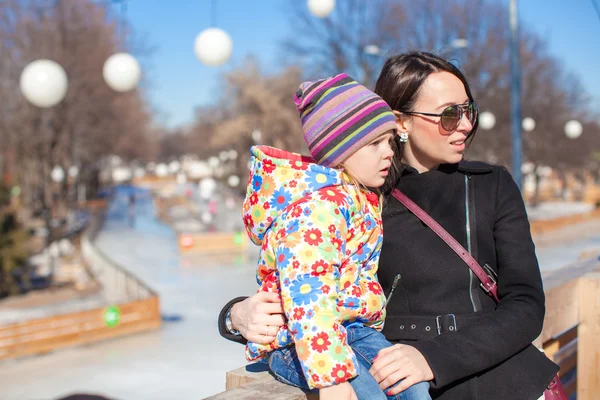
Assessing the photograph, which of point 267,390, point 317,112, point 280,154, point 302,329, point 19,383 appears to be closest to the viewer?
point 302,329

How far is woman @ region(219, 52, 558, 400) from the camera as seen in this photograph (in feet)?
5.62

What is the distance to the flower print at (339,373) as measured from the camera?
1506 mm

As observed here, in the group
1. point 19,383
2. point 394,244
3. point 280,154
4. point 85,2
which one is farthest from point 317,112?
point 85,2

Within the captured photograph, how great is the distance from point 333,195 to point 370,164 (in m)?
0.21

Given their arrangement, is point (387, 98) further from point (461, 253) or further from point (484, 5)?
point (484, 5)

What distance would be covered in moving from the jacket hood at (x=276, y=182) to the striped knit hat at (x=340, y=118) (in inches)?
2.9

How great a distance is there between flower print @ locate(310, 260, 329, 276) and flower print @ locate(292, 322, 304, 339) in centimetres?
12

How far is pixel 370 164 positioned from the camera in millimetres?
1835

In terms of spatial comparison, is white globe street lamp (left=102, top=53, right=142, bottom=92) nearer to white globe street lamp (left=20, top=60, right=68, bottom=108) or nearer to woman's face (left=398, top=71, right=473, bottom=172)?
white globe street lamp (left=20, top=60, right=68, bottom=108)

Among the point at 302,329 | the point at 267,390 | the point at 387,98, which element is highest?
the point at 387,98

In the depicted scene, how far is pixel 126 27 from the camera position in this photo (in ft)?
121

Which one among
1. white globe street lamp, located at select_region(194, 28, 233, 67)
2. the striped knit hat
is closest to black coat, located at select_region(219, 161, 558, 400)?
the striped knit hat

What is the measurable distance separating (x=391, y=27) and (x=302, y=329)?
26.1m

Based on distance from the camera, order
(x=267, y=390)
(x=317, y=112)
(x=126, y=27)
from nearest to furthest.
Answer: (x=267, y=390), (x=317, y=112), (x=126, y=27)
